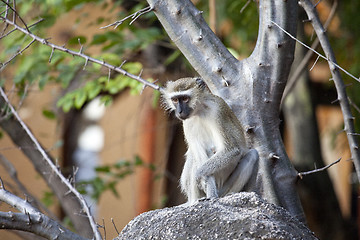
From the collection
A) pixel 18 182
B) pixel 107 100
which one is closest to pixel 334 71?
pixel 107 100

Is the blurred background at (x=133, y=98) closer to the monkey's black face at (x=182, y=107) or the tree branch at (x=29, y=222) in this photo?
the monkey's black face at (x=182, y=107)

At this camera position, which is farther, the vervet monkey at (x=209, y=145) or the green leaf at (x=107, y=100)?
the green leaf at (x=107, y=100)

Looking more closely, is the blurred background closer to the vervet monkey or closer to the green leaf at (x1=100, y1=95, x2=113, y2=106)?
the green leaf at (x1=100, y1=95, x2=113, y2=106)

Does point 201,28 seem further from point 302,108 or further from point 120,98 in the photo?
point 120,98

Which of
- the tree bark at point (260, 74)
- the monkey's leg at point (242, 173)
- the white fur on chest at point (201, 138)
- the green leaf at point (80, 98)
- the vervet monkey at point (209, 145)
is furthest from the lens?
the green leaf at point (80, 98)

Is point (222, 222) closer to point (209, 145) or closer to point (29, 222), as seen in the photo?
point (29, 222)

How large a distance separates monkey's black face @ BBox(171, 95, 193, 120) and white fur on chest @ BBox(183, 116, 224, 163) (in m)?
0.11

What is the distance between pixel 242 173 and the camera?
13.0 ft

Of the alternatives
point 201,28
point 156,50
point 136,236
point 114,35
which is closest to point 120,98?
point 156,50

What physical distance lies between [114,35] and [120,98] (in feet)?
15.0

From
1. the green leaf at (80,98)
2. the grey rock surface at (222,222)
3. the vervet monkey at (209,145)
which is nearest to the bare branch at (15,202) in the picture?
the grey rock surface at (222,222)

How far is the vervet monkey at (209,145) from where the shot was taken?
4031 millimetres

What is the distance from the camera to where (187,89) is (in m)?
4.57

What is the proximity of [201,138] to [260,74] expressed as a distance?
97cm
